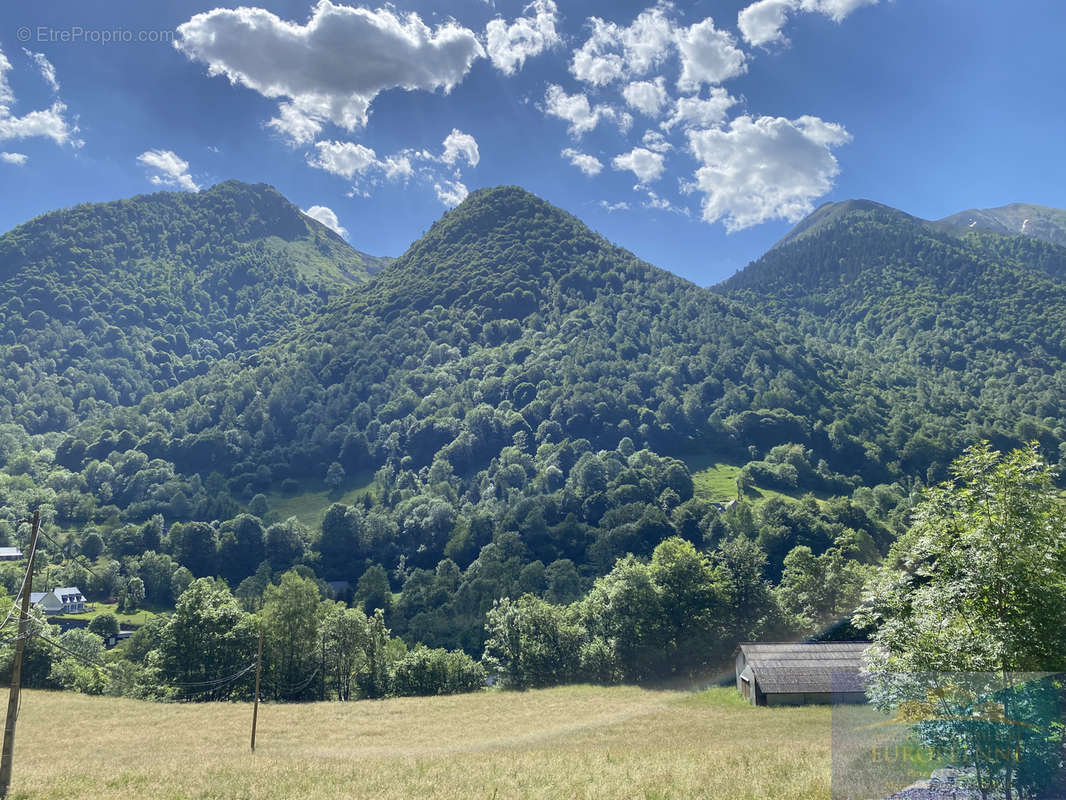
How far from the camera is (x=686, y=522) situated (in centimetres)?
13950

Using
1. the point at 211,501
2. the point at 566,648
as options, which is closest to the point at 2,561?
the point at 211,501

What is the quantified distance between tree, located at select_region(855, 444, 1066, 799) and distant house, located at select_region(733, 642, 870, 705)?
30346 millimetres

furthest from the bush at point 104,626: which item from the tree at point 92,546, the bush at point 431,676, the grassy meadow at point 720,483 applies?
the grassy meadow at point 720,483

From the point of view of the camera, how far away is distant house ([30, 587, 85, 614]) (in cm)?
11469

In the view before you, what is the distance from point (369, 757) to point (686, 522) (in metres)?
119

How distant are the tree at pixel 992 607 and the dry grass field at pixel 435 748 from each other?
15.4 feet

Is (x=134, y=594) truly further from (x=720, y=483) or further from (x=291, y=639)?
(x=720, y=483)

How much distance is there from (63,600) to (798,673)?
137 metres

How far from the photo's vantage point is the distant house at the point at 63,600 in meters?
115

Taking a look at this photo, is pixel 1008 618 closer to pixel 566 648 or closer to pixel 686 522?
pixel 566 648

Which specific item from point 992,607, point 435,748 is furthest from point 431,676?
point 992,607

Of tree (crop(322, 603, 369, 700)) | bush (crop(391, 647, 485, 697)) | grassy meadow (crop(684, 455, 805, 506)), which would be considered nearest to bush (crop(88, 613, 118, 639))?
tree (crop(322, 603, 369, 700))

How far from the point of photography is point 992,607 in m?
14.0

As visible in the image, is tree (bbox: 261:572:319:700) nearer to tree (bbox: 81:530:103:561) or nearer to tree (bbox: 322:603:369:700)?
tree (bbox: 322:603:369:700)
